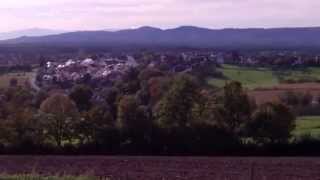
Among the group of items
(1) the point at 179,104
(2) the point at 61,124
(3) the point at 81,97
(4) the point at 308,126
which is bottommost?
(4) the point at 308,126

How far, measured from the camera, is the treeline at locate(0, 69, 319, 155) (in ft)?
112

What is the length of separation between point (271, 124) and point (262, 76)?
4907cm

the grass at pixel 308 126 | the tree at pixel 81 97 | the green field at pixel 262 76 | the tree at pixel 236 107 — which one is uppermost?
the tree at pixel 236 107

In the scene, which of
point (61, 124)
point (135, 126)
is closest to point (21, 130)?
point (61, 124)

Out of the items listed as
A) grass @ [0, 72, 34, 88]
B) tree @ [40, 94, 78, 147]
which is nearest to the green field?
grass @ [0, 72, 34, 88]

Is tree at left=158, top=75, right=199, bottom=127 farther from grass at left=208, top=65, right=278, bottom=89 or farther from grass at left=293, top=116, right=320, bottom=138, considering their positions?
grass at left=208, top=65, right=278, bottom=89

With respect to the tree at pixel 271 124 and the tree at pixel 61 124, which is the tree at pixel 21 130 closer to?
the tree at pixel 61 124

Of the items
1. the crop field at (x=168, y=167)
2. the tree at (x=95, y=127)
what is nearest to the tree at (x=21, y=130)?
the tree at (x=95, y=127)

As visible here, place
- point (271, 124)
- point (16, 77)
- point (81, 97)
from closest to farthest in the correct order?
point (271, 124), point (81, 97), point (16, 77)

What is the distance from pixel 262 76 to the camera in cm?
8325

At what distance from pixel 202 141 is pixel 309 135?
5.39 m

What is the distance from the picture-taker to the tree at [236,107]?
35.7 m

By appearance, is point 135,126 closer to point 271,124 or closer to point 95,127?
point 95,127

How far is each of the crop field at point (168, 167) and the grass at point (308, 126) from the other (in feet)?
17.8
